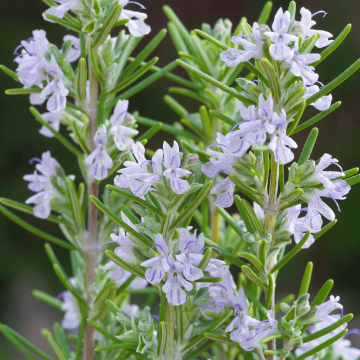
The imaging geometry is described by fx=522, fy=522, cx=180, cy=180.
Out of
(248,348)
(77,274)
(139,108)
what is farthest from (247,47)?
(139,108)

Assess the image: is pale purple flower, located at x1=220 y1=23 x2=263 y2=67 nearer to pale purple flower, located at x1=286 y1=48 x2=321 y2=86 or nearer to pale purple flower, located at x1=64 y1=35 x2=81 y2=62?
pale purple flower, located at x1=286 y1=48 x2=321 y2=86

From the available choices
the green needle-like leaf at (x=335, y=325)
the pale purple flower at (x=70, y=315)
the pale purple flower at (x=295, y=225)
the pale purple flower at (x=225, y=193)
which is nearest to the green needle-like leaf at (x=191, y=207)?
the pale purple flower at (x=225, y=193)

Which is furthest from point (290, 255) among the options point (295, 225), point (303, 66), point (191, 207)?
point (303, 66)

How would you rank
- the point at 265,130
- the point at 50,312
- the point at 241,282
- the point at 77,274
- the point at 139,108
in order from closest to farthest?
1. the point at 265,130
2. the point at 241,282
3. the point at 77,274
4. the point at 139,108
5. the point at 50,312

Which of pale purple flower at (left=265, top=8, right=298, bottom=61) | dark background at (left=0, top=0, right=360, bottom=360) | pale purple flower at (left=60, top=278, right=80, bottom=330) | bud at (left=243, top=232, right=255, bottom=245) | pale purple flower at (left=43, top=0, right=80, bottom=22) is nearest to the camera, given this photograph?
pale purple flower at (left=265, top=8, right=298, bottom=61)

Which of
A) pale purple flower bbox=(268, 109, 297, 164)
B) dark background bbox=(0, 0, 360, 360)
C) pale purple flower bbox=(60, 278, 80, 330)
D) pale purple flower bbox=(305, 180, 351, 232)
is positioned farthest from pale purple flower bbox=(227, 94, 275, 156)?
dark background bbox=(0, 0, 360, 360)

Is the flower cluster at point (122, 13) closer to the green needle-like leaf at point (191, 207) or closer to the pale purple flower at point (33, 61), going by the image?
the pale purple flower at point (33, 61)

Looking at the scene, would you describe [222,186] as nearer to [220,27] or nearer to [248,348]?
[248,348]

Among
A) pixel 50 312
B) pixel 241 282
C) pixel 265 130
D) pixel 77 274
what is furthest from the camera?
pixel 50 312

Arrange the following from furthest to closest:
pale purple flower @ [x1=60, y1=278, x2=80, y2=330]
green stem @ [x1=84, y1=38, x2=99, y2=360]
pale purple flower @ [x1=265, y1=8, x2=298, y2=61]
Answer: pale purple flower @ [x1=60, y1=278, x2=80, y2=330]
green stem @ [x1=84, y1=38, x2=99, y2=360]
pale purple flower @ [x1=265, y1=8, x2=298, y2=61]
